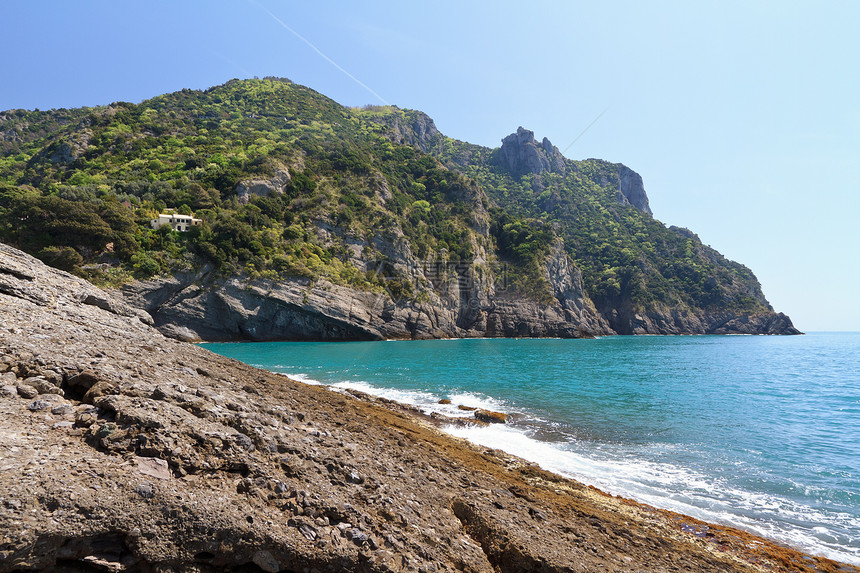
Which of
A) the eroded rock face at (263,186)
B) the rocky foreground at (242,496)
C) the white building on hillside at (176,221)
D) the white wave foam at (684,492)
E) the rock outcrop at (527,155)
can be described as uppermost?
the rock outcrop at (527,155)

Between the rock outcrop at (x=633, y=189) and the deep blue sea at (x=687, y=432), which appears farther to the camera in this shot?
the rock outcrop at (x=633, y=189)

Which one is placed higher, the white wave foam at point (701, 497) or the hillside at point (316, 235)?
the hillside at point (316, 235)

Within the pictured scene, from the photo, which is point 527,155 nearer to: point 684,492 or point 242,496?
point 684,492

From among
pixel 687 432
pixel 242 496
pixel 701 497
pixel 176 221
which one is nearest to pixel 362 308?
pixel 176 221

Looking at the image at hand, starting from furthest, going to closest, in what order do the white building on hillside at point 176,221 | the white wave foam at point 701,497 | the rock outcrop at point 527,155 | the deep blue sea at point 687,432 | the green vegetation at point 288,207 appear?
the rock outcrop at point 527,155, the white building on hillside at point 176,221, the green vegetation at point 288,207, the deep blue sea at point 687,432, the white wave foam at point 701,497

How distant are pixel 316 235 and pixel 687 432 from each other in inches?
2359

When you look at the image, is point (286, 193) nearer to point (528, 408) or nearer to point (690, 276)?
point (528, 408)

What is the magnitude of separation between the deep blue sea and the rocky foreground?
1.76 meters

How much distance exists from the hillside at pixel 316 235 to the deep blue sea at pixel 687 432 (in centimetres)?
2555

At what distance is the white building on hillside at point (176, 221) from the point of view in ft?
167

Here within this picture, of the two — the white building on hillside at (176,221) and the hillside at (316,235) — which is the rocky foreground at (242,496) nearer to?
the hillside at (316,235)

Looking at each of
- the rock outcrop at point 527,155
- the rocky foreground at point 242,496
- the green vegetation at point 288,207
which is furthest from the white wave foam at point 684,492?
the rock outcrop at point 527,155

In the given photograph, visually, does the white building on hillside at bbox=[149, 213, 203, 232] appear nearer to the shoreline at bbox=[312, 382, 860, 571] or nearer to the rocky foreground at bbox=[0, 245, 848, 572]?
the rocky foreground at bbox=[0, 245, 848, 572]

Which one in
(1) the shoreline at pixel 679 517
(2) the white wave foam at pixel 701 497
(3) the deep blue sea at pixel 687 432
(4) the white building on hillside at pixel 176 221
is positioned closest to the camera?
(1) the shoreline at pixel 679 517
